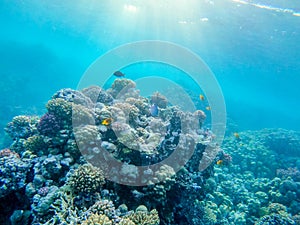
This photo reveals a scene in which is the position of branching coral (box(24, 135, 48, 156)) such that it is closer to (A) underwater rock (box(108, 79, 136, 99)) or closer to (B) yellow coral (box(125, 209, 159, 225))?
(B) yellow coral (box(125, 209, 159, 225))

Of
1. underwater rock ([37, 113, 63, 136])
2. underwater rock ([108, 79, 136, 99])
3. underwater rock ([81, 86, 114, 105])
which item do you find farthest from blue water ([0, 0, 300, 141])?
underwater rock ([37, 113, 63, 136])

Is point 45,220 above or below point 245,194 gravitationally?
below

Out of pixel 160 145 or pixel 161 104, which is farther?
pixel 161 104

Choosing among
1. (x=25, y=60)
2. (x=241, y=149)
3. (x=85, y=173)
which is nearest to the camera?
(x=85, y=173)

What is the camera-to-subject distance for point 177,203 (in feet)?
17.2

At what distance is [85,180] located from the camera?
13.3 feet

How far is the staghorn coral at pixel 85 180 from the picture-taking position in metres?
4.00

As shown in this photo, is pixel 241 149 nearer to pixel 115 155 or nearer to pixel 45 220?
pixel 115 155

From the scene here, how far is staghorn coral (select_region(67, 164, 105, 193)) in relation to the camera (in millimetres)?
4000

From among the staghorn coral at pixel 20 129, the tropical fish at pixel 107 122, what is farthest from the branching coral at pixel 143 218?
the staghorn coral at pixel 20 129

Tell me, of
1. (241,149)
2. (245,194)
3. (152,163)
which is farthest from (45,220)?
(241,149)

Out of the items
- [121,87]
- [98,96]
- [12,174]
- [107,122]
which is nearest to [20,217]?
[12,174]

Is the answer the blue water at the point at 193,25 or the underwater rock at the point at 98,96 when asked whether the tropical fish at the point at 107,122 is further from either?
the blue water at the point at 193,25

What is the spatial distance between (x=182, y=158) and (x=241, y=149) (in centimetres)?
1090
